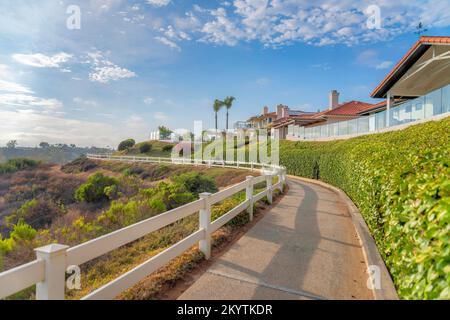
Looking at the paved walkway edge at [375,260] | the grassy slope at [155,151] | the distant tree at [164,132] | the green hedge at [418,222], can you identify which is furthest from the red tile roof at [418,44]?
the distant tree at [164,132]

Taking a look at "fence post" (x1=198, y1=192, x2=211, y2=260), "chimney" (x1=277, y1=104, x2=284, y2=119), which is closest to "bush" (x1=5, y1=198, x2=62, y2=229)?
"fence post" (x1=198, y1=192, x2=211, y2=260)

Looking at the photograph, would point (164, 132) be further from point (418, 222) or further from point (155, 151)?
point (418, 222)

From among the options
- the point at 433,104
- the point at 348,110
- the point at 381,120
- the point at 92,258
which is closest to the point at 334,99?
the point at 348,110

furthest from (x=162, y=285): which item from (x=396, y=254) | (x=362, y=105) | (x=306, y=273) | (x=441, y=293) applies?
(x=362, y=105)

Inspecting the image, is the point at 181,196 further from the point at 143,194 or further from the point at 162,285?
the point at 162,285

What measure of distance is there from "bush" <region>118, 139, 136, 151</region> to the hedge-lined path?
78.3 meters

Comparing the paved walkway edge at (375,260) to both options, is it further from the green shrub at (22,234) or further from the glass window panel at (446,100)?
the green shrub at (22,234)

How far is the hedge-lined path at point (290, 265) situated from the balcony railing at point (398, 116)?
854 centimetres

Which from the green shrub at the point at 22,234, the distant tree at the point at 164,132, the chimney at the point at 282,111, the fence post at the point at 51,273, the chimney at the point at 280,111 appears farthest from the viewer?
the distant tree at the point at 164,132

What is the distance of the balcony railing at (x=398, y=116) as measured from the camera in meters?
12.2

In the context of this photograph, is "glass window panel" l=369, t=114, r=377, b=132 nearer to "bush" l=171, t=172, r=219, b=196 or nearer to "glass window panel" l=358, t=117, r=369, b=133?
"glass window panel" l=358, t=117, r=369, b=133

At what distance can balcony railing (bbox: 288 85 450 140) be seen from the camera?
1217 cm
